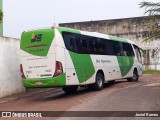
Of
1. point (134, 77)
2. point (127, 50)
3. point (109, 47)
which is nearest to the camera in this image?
point (109, 47)

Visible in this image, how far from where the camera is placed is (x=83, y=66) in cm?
1645

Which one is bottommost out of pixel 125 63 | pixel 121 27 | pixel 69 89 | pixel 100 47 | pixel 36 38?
pixel 69 89

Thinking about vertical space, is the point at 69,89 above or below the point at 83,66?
below

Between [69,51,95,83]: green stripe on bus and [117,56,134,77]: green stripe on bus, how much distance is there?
13.5 ft

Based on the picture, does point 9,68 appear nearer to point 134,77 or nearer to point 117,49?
point 117,49

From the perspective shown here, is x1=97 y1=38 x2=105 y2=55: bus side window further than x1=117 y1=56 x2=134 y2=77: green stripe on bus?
No

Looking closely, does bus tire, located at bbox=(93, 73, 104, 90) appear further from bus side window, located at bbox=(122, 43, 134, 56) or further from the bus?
bus side window, located at bbox=(122, 43, 134, 56)

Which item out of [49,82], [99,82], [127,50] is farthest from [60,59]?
[127,50]

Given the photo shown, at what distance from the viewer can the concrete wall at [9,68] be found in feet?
54.9

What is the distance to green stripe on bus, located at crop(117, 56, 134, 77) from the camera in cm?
2102

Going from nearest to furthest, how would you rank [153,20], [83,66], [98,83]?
[153,20], [83,66], [98,83]

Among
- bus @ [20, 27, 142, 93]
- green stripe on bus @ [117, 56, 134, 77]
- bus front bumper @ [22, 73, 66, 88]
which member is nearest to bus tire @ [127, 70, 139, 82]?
green stripe on bus @ [117, 56, 134, 77]

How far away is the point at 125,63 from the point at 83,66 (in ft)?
19.3

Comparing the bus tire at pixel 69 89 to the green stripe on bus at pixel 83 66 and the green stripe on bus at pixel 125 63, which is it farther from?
the green stripe on bus at pixel 125 63
